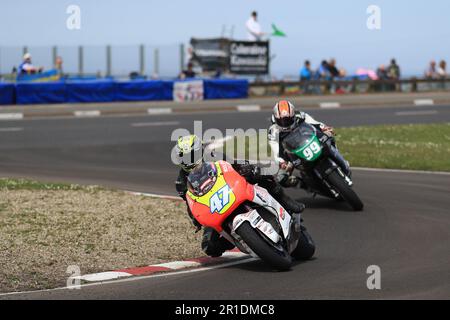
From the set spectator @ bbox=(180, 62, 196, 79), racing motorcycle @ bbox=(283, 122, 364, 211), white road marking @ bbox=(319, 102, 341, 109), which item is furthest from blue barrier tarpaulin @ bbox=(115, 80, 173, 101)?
racing motorcycle @ bbox=(283, 122, 364, 211)

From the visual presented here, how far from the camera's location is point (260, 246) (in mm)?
8883

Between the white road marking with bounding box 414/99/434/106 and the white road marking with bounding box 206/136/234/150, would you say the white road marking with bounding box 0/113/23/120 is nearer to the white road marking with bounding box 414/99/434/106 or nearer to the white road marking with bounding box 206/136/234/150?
the white road marking with bounding box 206/136/234/150

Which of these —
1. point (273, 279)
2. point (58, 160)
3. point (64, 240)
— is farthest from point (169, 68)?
point (273, 279)

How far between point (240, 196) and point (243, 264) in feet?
3.33

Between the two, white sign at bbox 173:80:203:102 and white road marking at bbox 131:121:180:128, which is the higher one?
white sign at bbox 173:80:203:102

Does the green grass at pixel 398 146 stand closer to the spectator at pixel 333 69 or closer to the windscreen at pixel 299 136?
the windscreen at pixel 299 136

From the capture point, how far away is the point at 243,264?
967cm

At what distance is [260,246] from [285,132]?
4.22 metres

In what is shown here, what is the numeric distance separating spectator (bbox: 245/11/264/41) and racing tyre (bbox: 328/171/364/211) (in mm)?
21461

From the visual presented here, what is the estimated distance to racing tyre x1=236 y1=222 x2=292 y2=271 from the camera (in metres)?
8.88

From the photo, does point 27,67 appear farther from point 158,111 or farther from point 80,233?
point 80,233

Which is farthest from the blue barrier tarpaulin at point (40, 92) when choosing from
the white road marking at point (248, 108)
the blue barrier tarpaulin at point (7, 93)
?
the white road marking at point (248, 108)

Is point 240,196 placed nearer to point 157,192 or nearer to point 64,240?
point 64,240

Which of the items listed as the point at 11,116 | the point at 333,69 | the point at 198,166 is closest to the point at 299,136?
the point at 198,166
